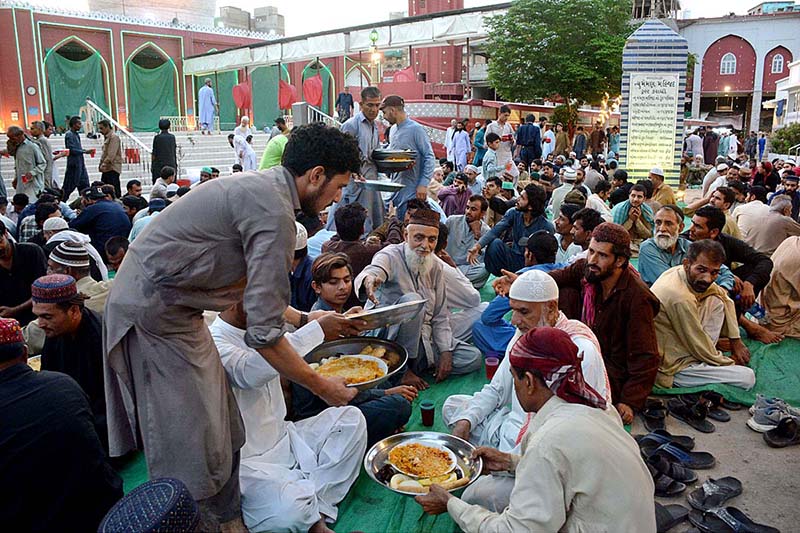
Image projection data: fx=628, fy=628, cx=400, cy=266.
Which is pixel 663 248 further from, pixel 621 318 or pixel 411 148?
pixel 411 148

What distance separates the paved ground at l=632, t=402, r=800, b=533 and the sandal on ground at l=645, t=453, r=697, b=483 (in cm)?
4

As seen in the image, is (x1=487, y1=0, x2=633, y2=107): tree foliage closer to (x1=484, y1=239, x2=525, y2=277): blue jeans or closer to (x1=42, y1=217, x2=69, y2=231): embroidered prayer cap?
(x1=484, y1=239, x2=525, y2=277): blue jeans

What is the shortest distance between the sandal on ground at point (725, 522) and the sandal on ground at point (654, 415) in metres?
0.82

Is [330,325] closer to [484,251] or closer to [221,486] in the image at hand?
[221,486]

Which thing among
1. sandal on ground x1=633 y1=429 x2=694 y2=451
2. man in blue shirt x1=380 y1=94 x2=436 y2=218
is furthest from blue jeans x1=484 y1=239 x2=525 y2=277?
sandal on ground x1=633 y1=429 x2=694 y2=451

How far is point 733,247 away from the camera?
16.6 feet

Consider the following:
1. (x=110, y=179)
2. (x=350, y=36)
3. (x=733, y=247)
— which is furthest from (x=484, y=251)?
(x=350, y=36)

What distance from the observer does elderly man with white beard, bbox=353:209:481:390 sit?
4.19m

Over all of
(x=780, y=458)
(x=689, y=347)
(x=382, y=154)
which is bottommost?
(x=780, y=458)

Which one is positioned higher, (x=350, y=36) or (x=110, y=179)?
(x=350, y=36)

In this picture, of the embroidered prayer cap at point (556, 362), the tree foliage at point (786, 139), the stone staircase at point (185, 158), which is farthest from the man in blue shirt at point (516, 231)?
the tree foliage at point (786, 139)

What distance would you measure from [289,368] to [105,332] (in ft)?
2.00

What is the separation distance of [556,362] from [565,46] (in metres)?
22.8

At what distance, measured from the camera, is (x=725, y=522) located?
8.89ft
